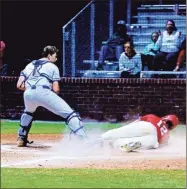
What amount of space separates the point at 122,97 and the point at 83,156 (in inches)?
294

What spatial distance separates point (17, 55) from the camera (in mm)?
21234

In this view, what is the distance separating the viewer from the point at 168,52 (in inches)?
763

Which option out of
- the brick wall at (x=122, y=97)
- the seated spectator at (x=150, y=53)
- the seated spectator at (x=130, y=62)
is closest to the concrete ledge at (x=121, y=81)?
the brick wall at (x=122, y=97)

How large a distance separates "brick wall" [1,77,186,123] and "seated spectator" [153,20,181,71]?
27.3 inches

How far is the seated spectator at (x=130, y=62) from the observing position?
62.4 feet

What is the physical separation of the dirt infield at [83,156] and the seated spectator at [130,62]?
5270 mm

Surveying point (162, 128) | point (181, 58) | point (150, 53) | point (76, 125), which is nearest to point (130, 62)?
point (150, 53)

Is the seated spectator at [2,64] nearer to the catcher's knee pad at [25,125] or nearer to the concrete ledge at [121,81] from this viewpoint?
the concrete ledge at [121,81]

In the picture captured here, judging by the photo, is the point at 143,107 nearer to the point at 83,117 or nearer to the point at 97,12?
the point at 83,117

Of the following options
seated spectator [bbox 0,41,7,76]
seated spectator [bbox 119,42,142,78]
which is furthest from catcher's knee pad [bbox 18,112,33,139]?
seated spectator [bbox 0,41,7,76]

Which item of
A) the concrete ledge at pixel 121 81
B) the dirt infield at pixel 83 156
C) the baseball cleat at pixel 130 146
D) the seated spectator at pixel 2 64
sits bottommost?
the dirt infield at pixel 83 156

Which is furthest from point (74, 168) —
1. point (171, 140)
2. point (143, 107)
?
point (143, 107)

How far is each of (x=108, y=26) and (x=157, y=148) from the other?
323 inches

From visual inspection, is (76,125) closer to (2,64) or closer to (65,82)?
(65,82)
